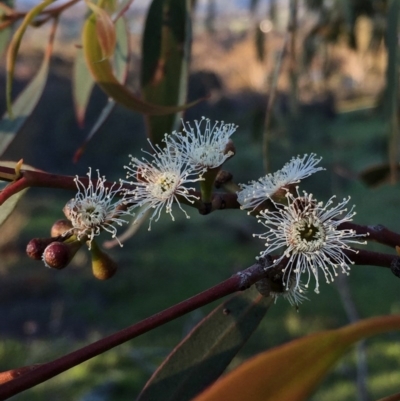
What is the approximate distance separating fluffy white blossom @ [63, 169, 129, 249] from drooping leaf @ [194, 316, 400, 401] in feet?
0.85

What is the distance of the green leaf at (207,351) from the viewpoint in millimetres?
534

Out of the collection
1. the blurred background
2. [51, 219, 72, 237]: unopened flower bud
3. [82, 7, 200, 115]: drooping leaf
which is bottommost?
the blurred background

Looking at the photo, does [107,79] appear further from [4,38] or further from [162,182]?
[4,38]

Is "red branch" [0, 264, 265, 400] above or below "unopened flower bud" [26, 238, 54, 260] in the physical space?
below

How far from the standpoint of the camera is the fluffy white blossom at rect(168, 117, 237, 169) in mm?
579

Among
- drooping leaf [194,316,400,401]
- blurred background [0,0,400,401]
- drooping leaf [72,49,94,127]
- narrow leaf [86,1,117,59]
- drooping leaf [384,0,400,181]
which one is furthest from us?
blurred background [0,0,400,401]

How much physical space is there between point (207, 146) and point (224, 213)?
4.65 metres

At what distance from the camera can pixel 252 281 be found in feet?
1.48

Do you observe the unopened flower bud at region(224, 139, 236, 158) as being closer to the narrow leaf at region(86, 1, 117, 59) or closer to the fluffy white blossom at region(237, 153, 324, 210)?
the fluffy white blossom at region(237, 153, 324, 210)

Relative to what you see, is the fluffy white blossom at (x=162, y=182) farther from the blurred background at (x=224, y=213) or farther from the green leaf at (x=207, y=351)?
the blurred background at (x=224, y=213)

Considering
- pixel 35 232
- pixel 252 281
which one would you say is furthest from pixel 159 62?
pixel 35 232

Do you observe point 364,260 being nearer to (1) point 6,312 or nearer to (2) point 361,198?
(1) point 6,312

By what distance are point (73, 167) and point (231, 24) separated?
3089 millimetres

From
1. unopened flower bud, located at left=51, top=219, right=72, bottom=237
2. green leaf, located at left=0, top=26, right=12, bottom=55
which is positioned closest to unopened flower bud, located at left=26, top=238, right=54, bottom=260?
unopened flower bud, located at left=51, top=219, right=72, bottom=237
